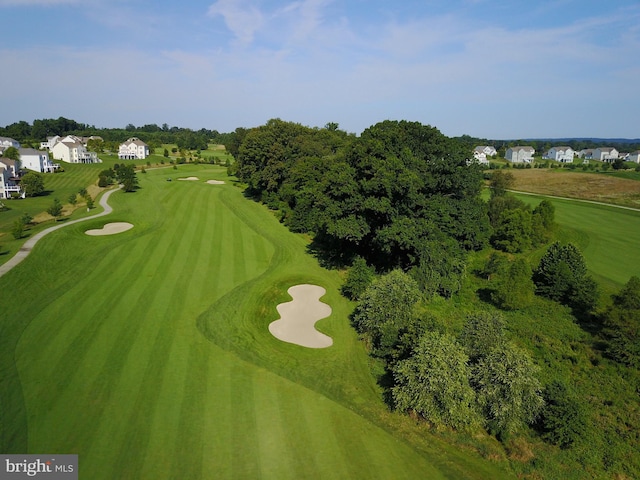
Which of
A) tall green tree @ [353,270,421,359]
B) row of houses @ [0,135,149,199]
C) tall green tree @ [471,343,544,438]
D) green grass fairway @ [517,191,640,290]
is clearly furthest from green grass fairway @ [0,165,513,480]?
row of houses @ [0,135,149,199]

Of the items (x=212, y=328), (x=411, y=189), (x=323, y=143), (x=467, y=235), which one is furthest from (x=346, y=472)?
(x=323, y=143)

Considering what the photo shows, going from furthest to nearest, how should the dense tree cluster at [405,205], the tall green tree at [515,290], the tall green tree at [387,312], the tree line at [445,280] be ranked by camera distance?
the dense tree cluster at [405,205] → the tall green tree at [515,290] → the tall green tree at [387,312] → the tree line at [445,280]

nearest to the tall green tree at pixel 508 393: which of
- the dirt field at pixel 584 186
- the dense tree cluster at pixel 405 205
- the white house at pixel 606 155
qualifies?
the dense tree cluster at pixel 405 205

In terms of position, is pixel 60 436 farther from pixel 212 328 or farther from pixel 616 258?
pixel 616 258

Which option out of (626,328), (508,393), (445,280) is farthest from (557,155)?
(508,393)

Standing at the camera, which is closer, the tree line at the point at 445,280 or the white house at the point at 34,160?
the tree line at the point at 445,280

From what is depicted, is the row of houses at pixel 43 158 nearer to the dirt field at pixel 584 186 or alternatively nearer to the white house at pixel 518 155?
the dirt field at pixel 584 186

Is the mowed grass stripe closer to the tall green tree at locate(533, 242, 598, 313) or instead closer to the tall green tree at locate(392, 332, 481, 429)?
the tall green tree at locate(392, 332, 481, 429)
